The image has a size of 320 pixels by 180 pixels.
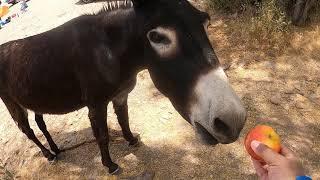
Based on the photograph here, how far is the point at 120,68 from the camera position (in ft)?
10.6

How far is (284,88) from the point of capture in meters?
4.91

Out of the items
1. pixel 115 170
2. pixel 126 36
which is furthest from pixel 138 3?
pixel 115 170

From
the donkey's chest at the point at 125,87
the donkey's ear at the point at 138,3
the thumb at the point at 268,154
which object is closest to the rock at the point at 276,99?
the donkey's chest at the point at 125,87

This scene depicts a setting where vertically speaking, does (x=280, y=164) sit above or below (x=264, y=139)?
above

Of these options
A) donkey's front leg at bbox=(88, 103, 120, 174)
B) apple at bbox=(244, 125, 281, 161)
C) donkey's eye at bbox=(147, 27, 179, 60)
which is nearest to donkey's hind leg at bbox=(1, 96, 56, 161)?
donkey's front leg at bbox=(88, 103, 120, 174)

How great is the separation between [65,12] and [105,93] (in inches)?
193

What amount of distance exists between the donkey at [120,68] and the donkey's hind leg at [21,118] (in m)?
0.01

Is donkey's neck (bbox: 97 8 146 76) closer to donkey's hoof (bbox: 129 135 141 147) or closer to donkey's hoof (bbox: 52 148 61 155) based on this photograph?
donkey's hoof (bbox: 129 135 141 147)

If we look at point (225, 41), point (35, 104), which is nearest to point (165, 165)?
point (35, 104)

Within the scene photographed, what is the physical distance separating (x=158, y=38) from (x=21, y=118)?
7.34ft

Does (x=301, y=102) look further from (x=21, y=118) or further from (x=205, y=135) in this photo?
(x=21, y=118)

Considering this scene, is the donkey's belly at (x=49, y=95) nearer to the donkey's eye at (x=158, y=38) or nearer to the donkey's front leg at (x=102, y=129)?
the donkey's front leg at (x=102, y=129)

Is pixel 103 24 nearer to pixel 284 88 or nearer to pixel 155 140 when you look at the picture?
pixel 155 140

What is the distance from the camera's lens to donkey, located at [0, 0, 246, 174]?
8.14ft
